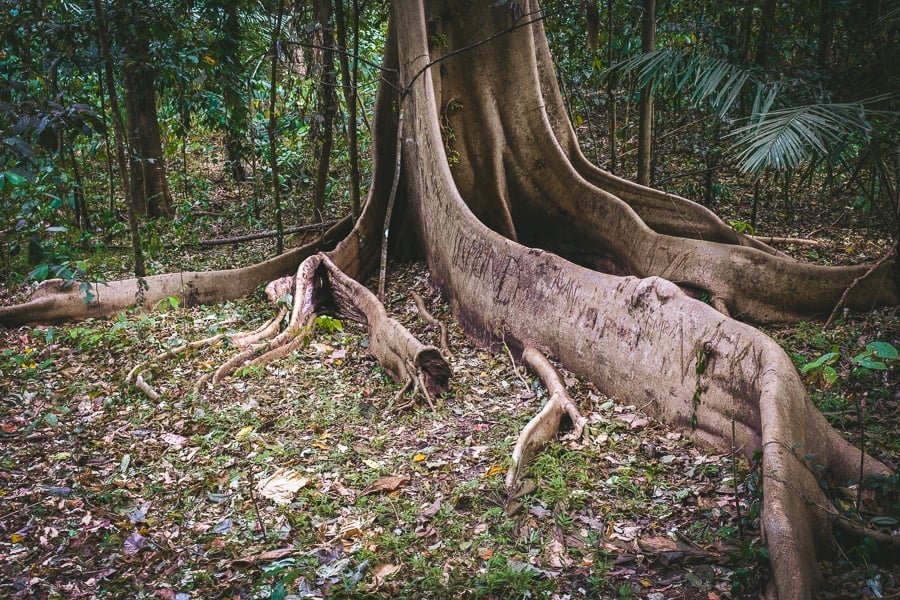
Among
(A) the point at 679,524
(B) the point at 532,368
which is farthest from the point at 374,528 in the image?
(B) the point at 532,368

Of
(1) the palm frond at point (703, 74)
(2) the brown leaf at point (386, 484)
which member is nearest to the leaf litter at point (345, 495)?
(2) the brown leaf at point (386, 484)

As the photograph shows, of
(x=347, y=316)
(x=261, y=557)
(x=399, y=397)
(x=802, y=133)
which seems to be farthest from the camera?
(x=347, y=316)

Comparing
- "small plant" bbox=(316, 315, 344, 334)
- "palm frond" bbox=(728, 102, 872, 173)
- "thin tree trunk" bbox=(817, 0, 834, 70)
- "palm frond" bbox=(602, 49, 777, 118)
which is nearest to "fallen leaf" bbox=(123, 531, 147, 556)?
"small plant" bbox=(316, 315, 344, 334)

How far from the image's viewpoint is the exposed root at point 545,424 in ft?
12.6

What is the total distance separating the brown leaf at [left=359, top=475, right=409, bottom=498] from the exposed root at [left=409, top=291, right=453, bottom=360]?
6.29 ft

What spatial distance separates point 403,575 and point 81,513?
1.99 meters

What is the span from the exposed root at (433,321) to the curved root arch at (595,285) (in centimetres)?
26

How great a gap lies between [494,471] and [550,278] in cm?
190

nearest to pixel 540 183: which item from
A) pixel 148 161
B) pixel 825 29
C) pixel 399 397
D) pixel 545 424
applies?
pixel 399 397

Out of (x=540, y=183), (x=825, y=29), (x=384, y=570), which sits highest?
(x=825, y=29)

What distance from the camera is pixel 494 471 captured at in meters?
4.01

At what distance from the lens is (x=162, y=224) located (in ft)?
34.0

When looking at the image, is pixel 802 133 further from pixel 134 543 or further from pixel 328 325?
pixel 328 325

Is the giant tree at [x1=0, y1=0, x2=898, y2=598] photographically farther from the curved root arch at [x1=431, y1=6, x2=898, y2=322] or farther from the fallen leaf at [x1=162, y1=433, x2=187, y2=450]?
the fallen leaf at [x1=162, y1=433, x2=187, y2=450]
